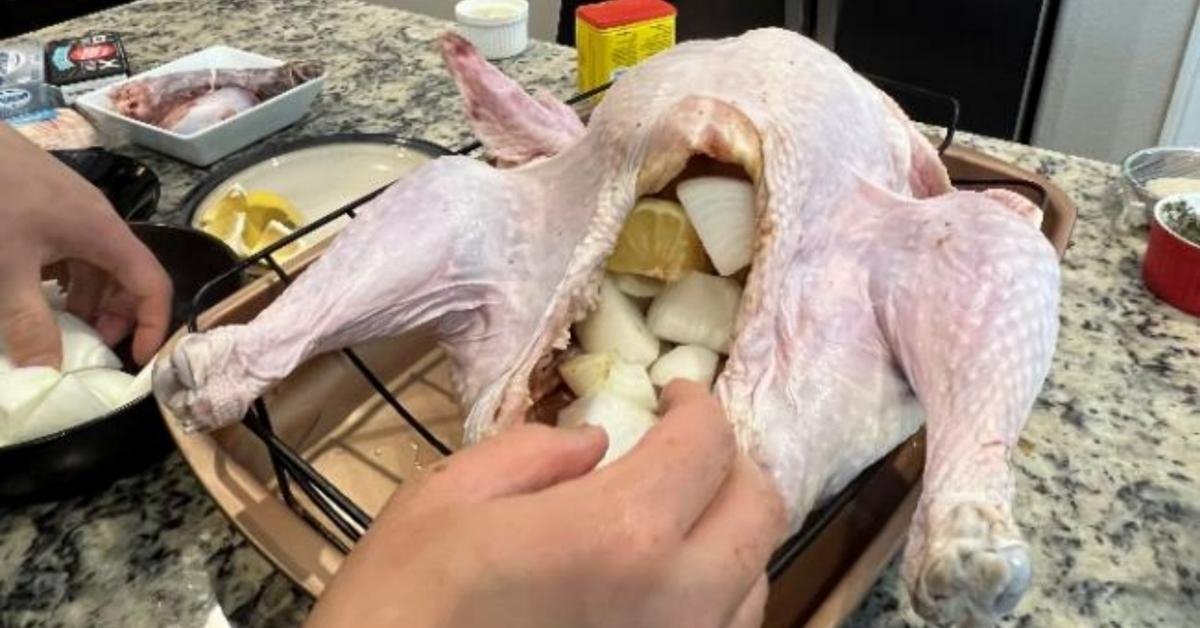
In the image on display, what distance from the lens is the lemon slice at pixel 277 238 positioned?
3.36 ft

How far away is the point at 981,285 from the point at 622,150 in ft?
0.82

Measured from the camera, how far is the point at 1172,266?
90cm

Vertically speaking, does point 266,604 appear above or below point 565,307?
below

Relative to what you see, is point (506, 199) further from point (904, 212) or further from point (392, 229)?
point (904, 212)

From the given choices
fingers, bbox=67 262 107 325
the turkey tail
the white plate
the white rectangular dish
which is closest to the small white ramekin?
the white rectangular dish

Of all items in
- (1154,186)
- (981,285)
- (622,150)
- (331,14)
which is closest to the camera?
(981,285)

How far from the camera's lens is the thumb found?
76 cm

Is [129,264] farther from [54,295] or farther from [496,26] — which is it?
[496,26]

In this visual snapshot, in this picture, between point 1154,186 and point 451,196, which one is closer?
point 451,196

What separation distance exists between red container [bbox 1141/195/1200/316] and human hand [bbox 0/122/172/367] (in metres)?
0.85

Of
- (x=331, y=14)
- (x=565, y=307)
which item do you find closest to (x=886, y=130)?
(x=565, y=307)

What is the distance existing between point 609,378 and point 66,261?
49cm

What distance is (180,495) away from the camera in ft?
2.53

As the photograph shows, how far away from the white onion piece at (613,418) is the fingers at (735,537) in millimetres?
132
